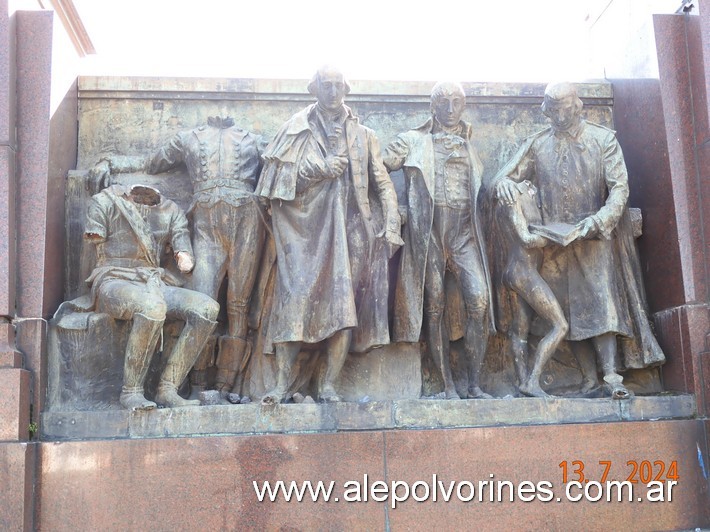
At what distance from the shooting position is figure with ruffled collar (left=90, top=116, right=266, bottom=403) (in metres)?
9.47

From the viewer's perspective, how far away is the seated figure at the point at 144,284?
8812 millimetres

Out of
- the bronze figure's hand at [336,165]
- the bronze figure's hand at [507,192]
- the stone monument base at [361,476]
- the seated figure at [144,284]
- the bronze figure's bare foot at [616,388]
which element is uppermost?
the bronze figure's hand at [336,165]

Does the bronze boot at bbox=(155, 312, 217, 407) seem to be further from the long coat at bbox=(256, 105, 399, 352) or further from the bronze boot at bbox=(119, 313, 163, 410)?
the long coat at bbox=(256, 105, 399, 352)

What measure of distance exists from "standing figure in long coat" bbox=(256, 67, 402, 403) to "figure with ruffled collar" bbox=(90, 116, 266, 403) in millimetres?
328

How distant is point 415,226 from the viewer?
31.1 feet

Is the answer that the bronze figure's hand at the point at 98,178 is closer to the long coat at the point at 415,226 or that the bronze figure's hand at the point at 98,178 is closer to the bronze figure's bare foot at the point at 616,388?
the long coat at the point at 415,226

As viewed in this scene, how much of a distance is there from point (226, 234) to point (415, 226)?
1756 mm

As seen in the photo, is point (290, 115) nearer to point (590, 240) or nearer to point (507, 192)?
point (507, 192)

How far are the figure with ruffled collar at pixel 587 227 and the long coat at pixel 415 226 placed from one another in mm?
558

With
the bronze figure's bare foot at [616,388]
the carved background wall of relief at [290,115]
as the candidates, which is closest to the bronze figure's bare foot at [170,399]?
the carved background wall of relief at [290,115]

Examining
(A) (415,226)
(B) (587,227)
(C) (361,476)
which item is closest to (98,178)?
(A) (415,226)

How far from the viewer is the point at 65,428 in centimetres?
861

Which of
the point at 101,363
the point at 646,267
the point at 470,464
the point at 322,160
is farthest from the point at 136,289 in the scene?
the point at 646,267

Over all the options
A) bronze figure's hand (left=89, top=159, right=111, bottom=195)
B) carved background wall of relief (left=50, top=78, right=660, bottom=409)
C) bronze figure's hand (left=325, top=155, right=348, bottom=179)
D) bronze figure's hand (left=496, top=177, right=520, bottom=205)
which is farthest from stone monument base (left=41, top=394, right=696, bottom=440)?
bronze figure's hand (left=89, top=159, right=111, bottom=195)
